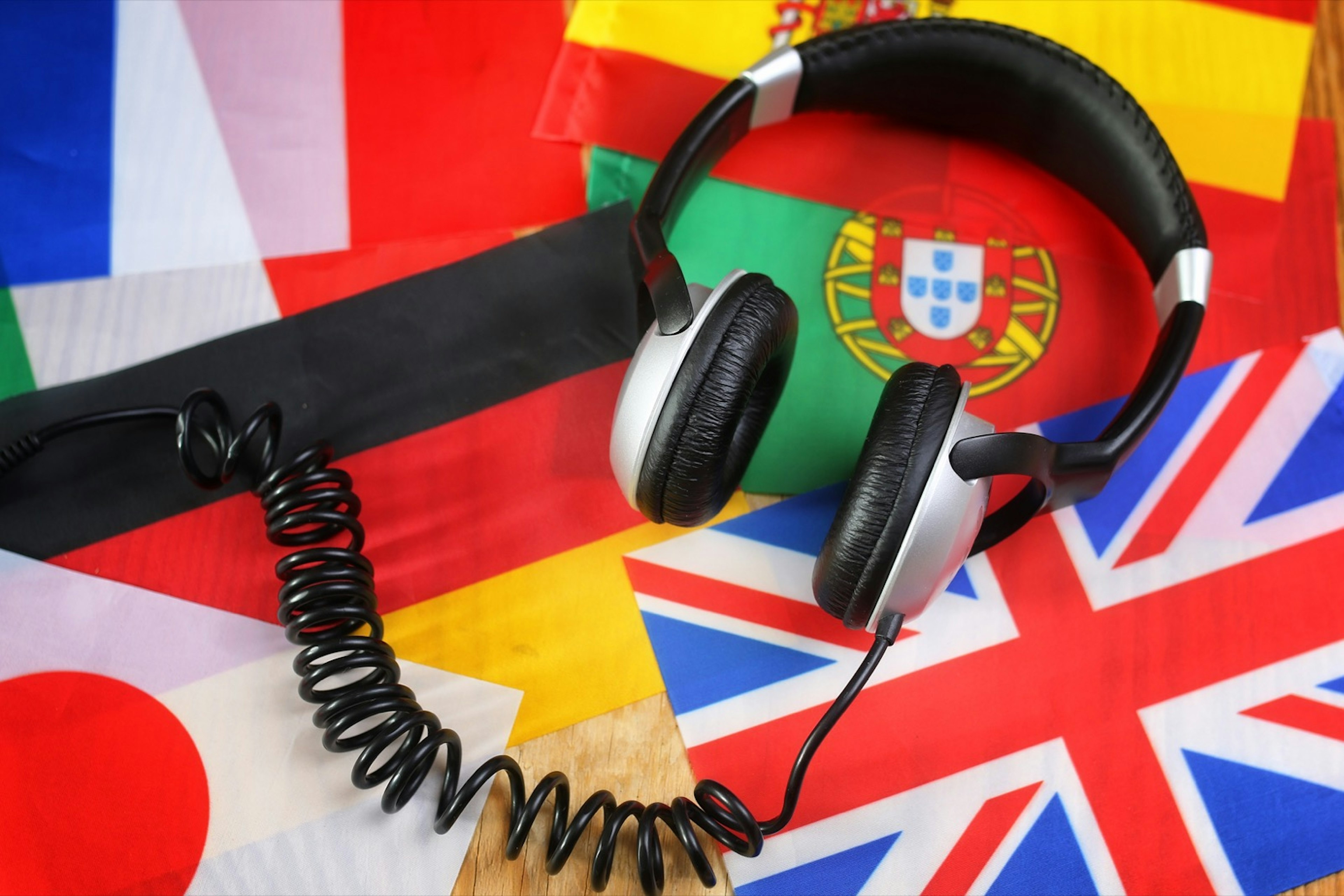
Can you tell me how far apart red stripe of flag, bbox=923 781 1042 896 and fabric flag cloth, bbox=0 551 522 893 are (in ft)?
1.43

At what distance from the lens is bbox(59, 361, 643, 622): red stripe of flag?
954mm

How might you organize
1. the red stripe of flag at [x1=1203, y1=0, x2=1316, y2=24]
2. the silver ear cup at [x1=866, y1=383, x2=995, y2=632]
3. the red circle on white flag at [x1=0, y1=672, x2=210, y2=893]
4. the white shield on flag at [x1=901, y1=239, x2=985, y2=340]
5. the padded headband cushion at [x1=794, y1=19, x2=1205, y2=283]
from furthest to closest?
the red stripe of flag at [x1=1203, y1=0, x2=1316, y2=24], the white shield on flag at [x1=901, y1=239, x2=985, y2=340], the padded headband cushion at [x1=794, y1=19, x2=1205, y2=283], the red circle on white flag at [x1=0, y1=672, x2=210, y2=893], the silver ear cup at [x1=866, y1=383, x2=995, y2=632]

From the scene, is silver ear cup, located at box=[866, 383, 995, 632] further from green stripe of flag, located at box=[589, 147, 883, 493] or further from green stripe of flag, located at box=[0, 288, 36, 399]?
green stripe of flag, located at box=[0, 288, 36, 399]

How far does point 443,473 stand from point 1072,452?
62 centimetres

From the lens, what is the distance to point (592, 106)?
3.77 ft

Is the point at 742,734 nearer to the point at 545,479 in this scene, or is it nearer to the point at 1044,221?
the point at 545,479

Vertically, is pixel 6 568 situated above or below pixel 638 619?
below

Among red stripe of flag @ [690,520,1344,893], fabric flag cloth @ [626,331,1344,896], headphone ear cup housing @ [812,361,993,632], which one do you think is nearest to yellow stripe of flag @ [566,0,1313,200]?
fabric flag cloth @ [626,331,1344,896]

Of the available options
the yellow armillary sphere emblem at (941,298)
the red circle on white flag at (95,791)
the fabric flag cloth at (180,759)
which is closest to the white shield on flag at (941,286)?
the yellow armillary sphere emblem at (941,298)

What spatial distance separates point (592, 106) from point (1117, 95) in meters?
0.58

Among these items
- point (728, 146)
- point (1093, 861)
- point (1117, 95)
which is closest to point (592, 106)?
point (728, 146)

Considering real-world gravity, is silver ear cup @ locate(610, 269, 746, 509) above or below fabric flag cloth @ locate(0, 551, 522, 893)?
above

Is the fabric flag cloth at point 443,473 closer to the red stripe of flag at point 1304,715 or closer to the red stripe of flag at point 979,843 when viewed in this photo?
the red stripe of flag at point 979,843

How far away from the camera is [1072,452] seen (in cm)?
81
